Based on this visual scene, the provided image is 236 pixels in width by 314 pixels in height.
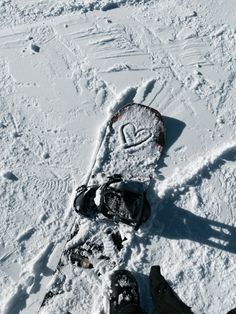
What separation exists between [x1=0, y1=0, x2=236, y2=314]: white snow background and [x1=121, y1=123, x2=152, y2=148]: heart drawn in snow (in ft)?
0.64

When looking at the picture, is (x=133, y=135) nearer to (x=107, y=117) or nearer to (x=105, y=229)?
(x=107, y=117)

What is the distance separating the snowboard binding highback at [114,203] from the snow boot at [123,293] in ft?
1.21

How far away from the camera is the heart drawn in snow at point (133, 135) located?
351cm

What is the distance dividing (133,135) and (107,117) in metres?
0.26

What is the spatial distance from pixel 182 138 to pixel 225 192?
51cm

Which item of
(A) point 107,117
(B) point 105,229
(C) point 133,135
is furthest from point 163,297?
(A) point 107,117

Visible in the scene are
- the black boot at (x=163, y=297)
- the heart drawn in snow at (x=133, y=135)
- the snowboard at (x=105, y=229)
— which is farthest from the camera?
the heart drawn in snow at (x=133, y=135)

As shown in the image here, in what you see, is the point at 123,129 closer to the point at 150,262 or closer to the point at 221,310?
the point at 150,262

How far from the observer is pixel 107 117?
3.61 metres

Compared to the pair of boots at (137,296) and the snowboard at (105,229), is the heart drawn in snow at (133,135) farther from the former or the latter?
the pair of boots at (137,296)

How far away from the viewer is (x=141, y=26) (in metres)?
3.76

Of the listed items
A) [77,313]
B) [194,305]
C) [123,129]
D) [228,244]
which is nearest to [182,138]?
[123,129]

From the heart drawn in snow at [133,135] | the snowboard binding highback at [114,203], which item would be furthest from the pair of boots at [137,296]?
the heart drawn in snow at [133,135]

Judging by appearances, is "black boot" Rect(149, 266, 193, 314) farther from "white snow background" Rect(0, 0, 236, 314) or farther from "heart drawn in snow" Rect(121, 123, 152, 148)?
"heart drawn in snow" Rect(121, 123, 152, 148)
